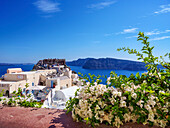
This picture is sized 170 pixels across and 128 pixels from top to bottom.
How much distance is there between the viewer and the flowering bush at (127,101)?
1.54m

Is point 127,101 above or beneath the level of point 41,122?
above

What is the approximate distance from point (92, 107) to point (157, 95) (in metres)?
0.82

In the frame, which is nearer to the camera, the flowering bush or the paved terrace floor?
the flowering bush

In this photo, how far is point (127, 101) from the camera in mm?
1639

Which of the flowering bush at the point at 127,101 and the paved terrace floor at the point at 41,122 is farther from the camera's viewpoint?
the paved terrace floor at the point at 41,122

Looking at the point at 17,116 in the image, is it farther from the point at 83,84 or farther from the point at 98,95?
the point at 98,95

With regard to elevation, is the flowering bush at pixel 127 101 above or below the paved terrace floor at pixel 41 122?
above

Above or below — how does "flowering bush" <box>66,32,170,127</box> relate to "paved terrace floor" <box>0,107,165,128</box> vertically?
above

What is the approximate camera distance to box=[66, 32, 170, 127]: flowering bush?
154cm

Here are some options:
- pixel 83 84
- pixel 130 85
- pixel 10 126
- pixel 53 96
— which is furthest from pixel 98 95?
pixel 53 96

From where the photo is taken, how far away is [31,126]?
1.77 m

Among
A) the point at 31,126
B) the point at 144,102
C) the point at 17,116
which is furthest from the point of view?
the point at 17,116

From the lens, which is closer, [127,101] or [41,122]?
[127,101]

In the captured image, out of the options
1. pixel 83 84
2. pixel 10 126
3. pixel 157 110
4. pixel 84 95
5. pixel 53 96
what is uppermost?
pixel 83 84
